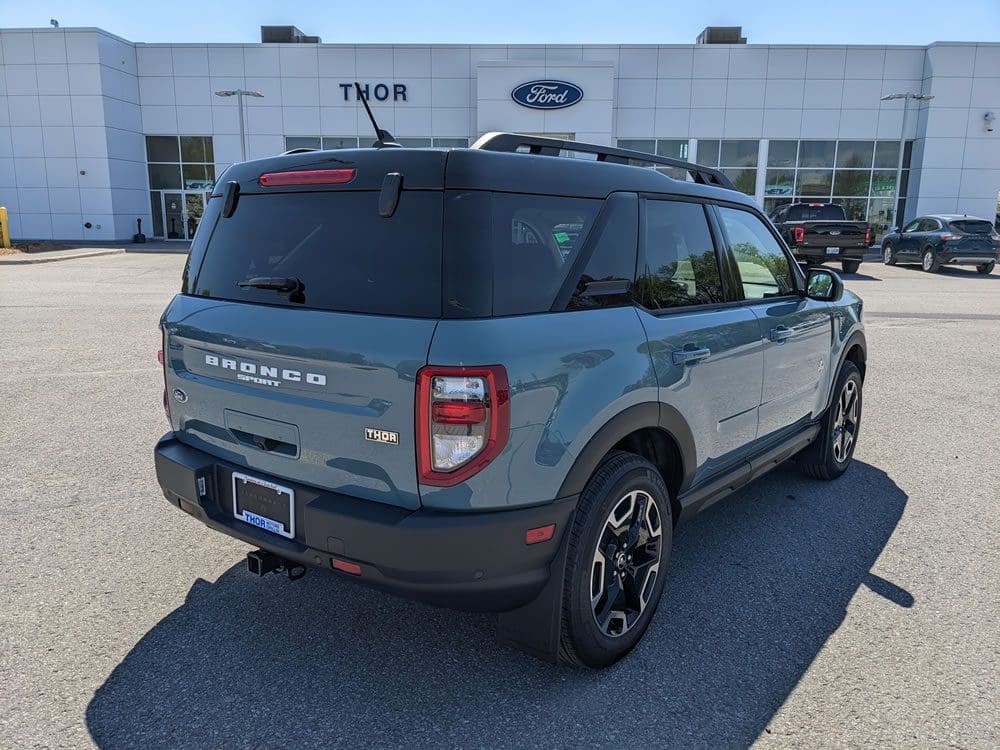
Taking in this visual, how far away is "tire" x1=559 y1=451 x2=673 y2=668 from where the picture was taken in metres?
2.63

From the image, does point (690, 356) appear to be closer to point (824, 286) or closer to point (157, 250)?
point (824, 286)

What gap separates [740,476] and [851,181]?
3386 centimetres

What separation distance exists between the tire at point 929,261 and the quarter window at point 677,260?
22.3 metres

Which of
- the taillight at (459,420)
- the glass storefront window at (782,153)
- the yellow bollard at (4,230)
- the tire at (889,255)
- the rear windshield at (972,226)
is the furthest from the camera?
the glass storefront window at (782,153)

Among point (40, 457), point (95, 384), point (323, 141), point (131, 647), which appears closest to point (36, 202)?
point (323, 141)

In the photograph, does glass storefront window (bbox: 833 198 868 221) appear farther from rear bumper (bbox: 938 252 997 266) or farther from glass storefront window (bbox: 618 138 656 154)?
rear bumper (bbox: 938 252 997 266)

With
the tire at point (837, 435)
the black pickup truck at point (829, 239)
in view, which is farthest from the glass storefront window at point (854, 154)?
the tire at point (837, 435)

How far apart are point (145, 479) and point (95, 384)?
305cm

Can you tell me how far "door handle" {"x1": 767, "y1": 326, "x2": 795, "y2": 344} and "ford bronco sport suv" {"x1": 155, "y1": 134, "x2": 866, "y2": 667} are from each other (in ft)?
1.55

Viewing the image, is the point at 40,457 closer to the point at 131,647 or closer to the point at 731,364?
the point at 131,647

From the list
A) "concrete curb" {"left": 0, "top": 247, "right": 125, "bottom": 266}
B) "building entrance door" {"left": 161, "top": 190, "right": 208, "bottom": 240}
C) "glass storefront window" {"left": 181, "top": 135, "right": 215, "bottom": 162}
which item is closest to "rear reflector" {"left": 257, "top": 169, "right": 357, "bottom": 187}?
"concrete curb" {"left": 0, "top": 247, "right": 125, "bottom": 266}

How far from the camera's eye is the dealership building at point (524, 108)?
102 feet

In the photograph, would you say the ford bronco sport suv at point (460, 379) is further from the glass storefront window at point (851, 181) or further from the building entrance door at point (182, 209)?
the building entrance door at point (182, 209)

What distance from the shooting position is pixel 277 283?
2771 mm
